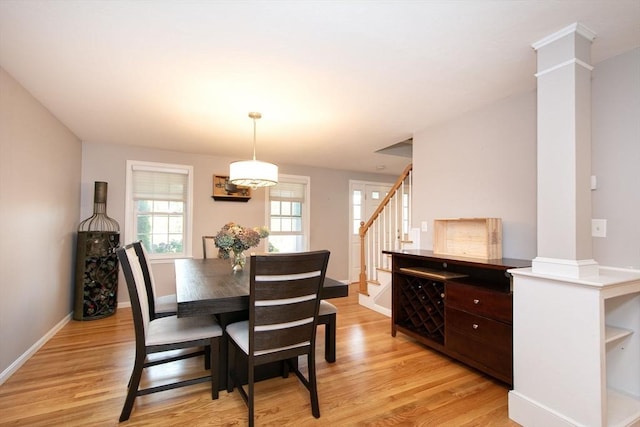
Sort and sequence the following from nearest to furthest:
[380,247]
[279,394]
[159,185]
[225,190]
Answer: [279,394] → [380,247] → [159,185] → [225,190]

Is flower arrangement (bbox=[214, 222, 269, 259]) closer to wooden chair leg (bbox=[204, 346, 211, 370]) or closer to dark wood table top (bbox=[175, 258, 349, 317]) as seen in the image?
dark wood table top (bbox=[175, 258, 349, 317])

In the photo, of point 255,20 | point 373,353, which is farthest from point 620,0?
point 373,353

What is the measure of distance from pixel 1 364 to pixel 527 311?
12.1ft

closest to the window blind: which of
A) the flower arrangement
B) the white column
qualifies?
the flower arrangement

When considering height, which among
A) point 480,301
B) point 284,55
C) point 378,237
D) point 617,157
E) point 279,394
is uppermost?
point 284,55

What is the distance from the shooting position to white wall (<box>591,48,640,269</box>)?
1.94 metres

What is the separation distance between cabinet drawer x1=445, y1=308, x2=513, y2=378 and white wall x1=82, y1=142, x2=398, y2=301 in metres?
3.32

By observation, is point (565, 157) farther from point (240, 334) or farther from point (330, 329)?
point (240, 334)

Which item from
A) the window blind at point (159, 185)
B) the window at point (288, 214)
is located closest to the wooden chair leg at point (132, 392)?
the window blind at point (159, 185)

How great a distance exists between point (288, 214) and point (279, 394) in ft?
12.2

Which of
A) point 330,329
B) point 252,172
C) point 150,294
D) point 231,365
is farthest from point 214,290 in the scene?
point 252,172

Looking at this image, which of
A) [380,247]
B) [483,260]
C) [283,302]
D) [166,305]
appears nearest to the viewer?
[283,302]

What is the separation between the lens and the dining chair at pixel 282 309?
1657 mm

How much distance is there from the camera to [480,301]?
2334 millimetres
